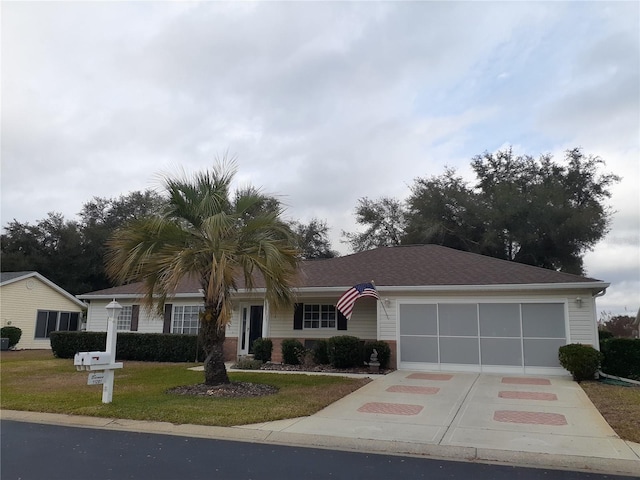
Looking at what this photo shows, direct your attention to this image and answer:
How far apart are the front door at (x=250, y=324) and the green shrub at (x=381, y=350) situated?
5.09 metres

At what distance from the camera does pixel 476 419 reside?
28.3ft

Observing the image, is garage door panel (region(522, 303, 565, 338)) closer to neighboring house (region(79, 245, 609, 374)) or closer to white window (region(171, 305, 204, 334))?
neighboring house (region(79, 245, 609, 374))

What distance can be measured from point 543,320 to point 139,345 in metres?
14.7

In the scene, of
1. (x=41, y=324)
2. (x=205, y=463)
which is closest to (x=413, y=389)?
(x=205, y=463)

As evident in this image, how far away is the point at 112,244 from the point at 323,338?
9.17m

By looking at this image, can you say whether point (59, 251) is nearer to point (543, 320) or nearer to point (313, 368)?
point (313, 368)

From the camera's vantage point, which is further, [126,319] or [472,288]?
[126,319]

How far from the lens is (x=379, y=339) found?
637 inches

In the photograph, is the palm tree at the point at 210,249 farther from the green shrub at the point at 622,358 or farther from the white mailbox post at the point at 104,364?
the green shrub at the point at 622,358

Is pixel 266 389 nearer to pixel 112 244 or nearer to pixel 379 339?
pixel 112 244

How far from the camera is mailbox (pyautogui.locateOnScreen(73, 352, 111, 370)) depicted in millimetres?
9188

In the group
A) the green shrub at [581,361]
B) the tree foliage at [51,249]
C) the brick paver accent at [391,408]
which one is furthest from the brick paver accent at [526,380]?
the tree foliage at [51,249]

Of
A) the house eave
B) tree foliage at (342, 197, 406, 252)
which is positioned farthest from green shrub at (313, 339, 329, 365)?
tree foliage at (342, 197, 406, 252)

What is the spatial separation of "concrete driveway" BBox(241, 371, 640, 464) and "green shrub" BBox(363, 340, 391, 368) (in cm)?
298
